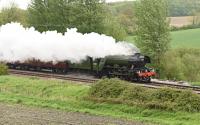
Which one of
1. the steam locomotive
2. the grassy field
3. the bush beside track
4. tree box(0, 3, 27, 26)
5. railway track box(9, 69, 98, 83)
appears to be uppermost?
tree box(0, 3, 27, 26)

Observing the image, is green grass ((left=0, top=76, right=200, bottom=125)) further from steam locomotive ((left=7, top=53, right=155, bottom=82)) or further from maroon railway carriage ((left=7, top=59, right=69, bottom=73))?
maroon railway carriage ((left=7, top=59, right=69, bottom=73))

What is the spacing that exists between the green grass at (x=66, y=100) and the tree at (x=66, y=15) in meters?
17.7

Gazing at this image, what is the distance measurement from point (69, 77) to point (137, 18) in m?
17.8

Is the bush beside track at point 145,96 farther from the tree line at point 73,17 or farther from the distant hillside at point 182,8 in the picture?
the distant hillside at point 182,8

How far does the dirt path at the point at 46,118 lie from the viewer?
68.8 ft

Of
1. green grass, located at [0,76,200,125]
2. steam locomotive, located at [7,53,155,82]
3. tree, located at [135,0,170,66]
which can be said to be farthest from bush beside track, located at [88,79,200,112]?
tree, located at [135,0,170,66]

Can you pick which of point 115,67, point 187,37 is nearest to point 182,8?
point 187,37

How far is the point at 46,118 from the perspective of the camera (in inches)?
869

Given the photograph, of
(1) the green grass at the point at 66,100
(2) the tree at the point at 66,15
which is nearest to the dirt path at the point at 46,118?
(1) the green grass at the point at 66,100

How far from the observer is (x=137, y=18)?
50.2m

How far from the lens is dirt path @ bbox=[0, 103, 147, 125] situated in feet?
68.8

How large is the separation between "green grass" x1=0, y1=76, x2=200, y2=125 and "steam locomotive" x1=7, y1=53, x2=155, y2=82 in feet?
13.4

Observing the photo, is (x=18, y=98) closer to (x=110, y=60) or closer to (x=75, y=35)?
(x=110, y=60)

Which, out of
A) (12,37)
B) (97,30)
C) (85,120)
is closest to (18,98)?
(85,120)
